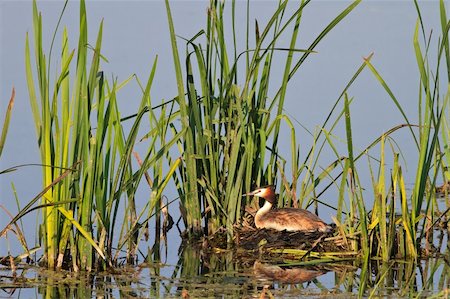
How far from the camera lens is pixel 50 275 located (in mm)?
6488

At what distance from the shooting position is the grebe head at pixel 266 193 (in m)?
7.91

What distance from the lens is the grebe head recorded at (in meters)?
7.91

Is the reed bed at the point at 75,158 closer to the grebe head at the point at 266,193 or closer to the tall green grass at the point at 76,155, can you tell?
the tall green grass at the point at 76,155

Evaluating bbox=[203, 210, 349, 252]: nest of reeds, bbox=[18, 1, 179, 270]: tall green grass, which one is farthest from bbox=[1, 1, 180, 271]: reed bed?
bbox=[203, 210, 349, 252]: nest of reeds

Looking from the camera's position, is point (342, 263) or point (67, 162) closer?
point (67, 162)

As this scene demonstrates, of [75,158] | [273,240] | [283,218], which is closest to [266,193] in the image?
[283,218]

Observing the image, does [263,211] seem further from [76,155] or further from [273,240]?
[76,155]

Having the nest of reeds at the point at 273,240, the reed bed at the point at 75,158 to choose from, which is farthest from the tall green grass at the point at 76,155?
the nest of reeds at the point at 273,240

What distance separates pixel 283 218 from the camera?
7801 mm

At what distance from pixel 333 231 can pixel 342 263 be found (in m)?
0.75

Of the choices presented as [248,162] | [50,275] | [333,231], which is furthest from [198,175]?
[50,275]

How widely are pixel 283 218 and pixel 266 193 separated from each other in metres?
0.28

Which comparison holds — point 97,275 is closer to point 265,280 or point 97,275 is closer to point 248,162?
point 265,280

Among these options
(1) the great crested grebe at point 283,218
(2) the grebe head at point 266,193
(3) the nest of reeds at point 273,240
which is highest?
(2) the grebe head at point 266,193
